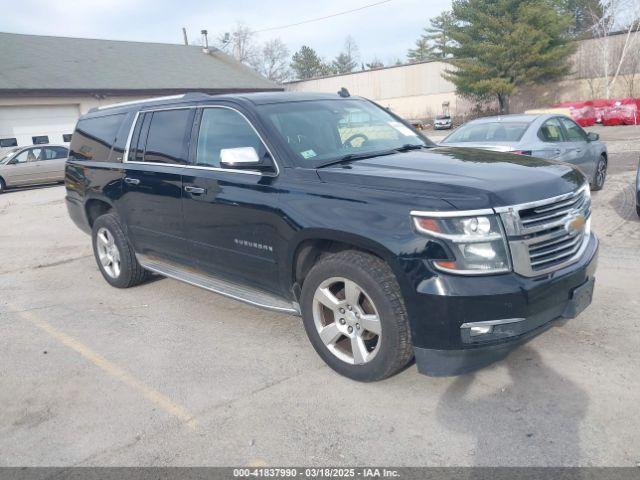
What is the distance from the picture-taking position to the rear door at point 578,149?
29.7 ft

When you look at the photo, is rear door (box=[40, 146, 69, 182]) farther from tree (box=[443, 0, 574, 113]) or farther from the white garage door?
tree (box=[443, 0, 574, 113])

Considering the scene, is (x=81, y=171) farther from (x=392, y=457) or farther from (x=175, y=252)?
(x=392, y=457)

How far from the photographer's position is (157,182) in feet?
16.9

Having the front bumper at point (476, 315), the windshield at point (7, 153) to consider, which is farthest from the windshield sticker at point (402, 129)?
the windshield at point (7, 153)

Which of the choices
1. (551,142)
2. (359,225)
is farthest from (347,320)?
(551,142)

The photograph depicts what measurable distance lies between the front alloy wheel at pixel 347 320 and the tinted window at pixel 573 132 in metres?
7.16

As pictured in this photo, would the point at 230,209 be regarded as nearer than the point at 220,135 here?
Yes

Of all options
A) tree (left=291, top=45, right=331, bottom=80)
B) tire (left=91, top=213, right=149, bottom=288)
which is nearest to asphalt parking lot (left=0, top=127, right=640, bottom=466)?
tire (left=91, top=213, right=149, bottom=288)

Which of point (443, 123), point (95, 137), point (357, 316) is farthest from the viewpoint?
point (443, 123)

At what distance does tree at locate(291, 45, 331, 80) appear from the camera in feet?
294

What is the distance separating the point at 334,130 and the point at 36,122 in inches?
1054

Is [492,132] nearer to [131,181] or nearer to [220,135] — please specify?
[220,135]

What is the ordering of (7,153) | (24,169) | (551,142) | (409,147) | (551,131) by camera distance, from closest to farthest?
(409,147)
(551,142)
(551,131)
(24,169)
(7,153)

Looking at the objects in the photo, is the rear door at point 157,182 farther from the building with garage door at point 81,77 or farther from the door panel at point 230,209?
the building with garage door at point 81,77
